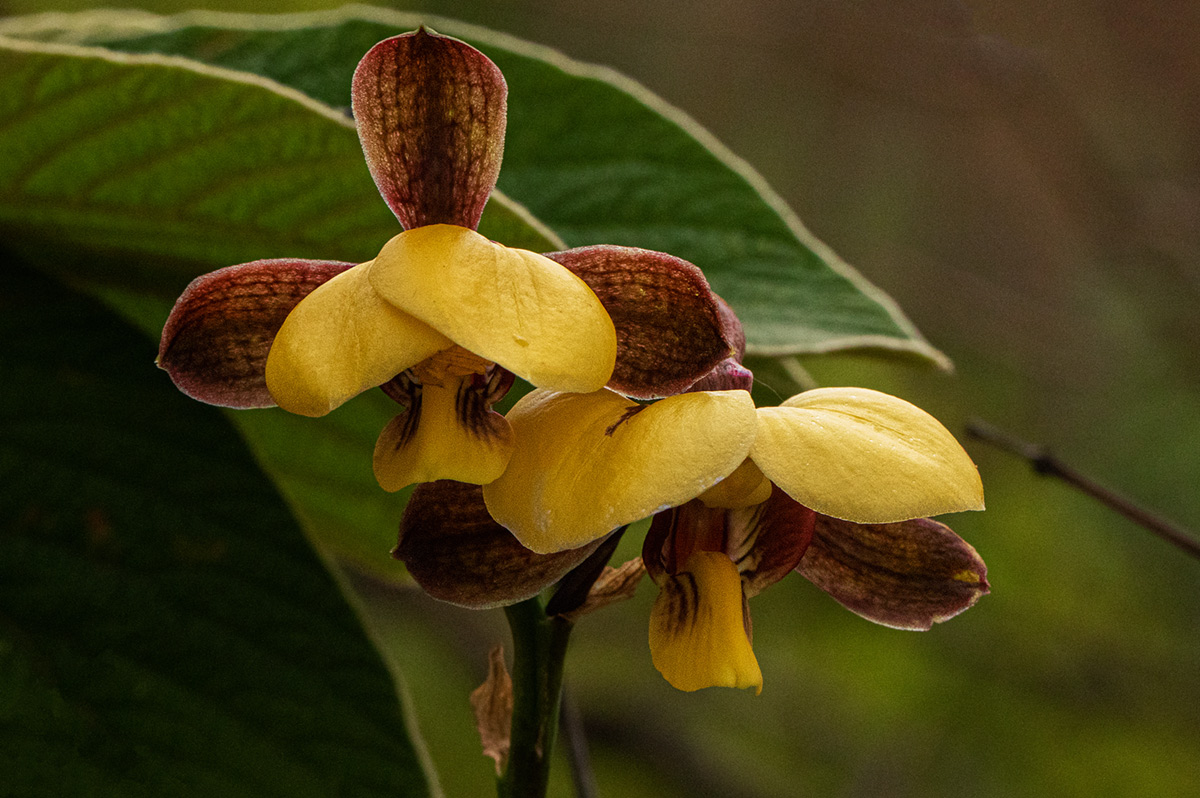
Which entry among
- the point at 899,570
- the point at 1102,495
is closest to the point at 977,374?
the point at 1102,495

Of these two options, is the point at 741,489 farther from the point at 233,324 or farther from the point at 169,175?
the point at 169,175

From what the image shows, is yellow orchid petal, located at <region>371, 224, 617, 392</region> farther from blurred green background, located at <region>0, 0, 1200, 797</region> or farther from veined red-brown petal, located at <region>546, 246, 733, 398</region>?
blurred green background, located at <region>0, 0, 1200, 797</region>

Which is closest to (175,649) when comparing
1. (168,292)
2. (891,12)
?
→ (168,292)

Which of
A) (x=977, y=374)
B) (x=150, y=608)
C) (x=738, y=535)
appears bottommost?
(x=977, y=374)

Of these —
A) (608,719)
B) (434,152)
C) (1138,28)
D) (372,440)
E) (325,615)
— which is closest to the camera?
(434,152)

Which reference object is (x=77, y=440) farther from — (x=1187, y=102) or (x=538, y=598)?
(x=1187, y=102)

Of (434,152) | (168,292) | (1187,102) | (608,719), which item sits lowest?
(608,719)
